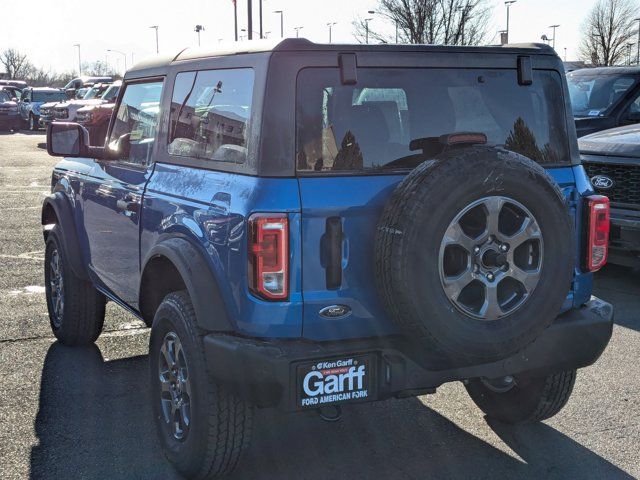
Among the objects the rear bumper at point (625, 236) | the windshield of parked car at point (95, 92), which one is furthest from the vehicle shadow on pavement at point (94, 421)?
the windshield of parked car at point (95, 92)

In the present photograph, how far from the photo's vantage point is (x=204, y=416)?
134 inches

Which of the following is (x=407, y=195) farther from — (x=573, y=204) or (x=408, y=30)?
(x=408, y=30)

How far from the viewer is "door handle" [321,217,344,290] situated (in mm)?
3223

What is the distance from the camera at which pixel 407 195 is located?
3123mm

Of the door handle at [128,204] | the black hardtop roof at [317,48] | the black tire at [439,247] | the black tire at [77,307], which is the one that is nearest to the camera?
the black tire at [439,247]

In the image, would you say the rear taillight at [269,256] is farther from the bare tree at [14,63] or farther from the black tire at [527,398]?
the bare tree at [14,63]

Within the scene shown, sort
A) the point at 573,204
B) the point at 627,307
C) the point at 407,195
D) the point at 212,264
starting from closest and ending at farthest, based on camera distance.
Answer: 1. the point at 407,195
2. the point at 212,264
3. the point at 573,204
4. the point at 627,307

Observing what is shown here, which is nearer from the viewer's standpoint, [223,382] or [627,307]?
[223,382]

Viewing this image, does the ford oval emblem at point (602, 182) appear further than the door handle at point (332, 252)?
Yes

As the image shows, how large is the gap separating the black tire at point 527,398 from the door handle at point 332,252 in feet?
3.54

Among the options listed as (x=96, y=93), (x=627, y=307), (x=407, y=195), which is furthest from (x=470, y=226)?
(x=96, y=93)

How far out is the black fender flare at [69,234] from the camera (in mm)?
5332

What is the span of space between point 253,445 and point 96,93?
30.3m

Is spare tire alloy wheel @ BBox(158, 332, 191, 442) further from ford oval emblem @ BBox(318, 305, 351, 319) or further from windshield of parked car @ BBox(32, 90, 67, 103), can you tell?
windshield of parked car @ BBox(32, 90, 67, 103)
